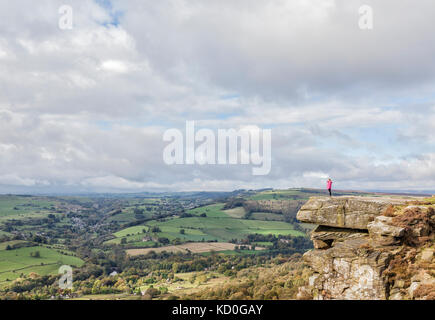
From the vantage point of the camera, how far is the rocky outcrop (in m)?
16.6

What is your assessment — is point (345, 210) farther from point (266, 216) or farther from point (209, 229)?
point (266, 216)

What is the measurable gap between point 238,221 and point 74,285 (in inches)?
3744

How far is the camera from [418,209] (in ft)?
62.5

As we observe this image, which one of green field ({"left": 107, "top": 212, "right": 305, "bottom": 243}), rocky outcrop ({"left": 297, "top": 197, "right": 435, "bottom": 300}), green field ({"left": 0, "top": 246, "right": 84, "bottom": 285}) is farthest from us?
green field ({"left": 107, "top": 212, "right": 305, "bottom": 243})

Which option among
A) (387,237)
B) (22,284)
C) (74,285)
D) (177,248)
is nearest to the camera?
(387,237)

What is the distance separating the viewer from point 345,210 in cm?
2189

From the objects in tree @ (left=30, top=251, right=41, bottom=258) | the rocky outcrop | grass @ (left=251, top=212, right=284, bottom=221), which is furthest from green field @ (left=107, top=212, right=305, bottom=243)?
the rocky outcrop

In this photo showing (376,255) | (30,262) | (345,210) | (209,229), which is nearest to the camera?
(376,255)

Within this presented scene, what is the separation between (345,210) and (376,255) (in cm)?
474

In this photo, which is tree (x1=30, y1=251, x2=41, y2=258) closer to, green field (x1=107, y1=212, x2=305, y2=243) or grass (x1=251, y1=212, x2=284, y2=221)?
green field (x1=107, y1=212, x2=305, y2=243)

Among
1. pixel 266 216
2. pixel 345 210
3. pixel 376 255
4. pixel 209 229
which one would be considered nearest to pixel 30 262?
pixel 209 229

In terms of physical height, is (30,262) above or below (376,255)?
below
